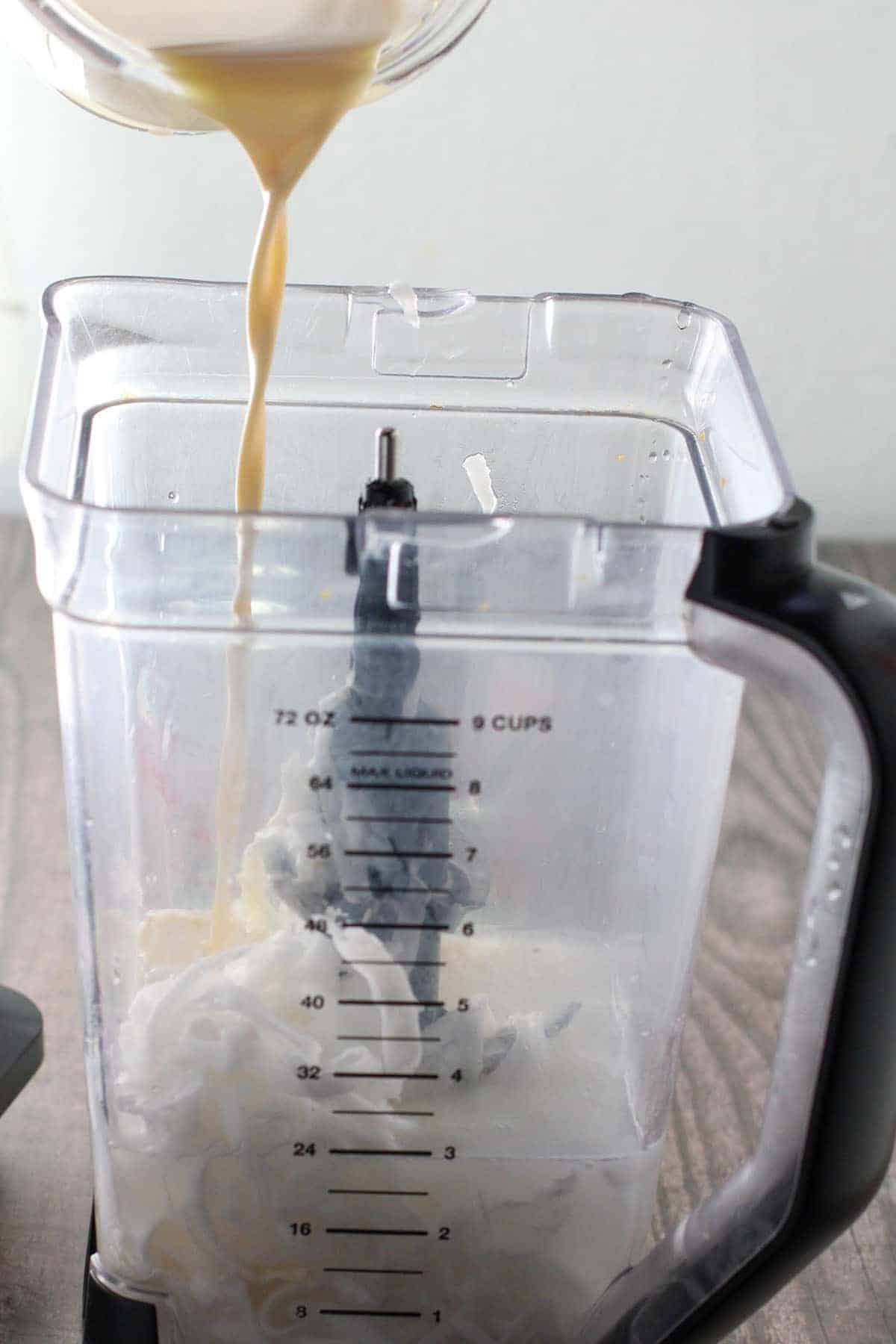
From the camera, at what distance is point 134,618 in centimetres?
38

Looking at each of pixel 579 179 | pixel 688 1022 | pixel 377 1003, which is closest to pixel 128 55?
pixel 377 1003

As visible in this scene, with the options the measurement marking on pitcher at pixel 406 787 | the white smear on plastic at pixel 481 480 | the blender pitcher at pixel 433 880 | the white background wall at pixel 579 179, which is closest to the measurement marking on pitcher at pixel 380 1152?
the blender pitcher at pixel 433 880

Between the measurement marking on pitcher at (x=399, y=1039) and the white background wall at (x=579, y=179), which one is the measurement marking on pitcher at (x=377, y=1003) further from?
the white background wall at (x=579, y=179)

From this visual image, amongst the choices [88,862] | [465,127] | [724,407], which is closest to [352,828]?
[88,862]

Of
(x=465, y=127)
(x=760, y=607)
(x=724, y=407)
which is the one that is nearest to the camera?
(x=760, y=607)

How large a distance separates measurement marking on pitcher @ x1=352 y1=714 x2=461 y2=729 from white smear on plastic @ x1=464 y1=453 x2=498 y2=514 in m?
0.14

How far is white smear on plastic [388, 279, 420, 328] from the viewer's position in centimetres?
51

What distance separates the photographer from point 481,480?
51 cm

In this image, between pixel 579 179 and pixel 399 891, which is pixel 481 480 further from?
pixel 579 179

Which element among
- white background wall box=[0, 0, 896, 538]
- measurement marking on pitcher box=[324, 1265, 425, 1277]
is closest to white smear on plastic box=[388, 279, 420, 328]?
measurement marking on pitcher box=[324, 1265, 425, 1277]

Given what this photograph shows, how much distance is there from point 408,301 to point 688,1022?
12.3 inches

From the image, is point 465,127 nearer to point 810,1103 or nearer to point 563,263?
point 563,263

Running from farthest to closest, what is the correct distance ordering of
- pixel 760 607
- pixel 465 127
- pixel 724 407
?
pixel 465 127 → pixel 724 407 → pixel 760 607

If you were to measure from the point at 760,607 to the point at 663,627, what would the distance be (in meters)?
0.04
